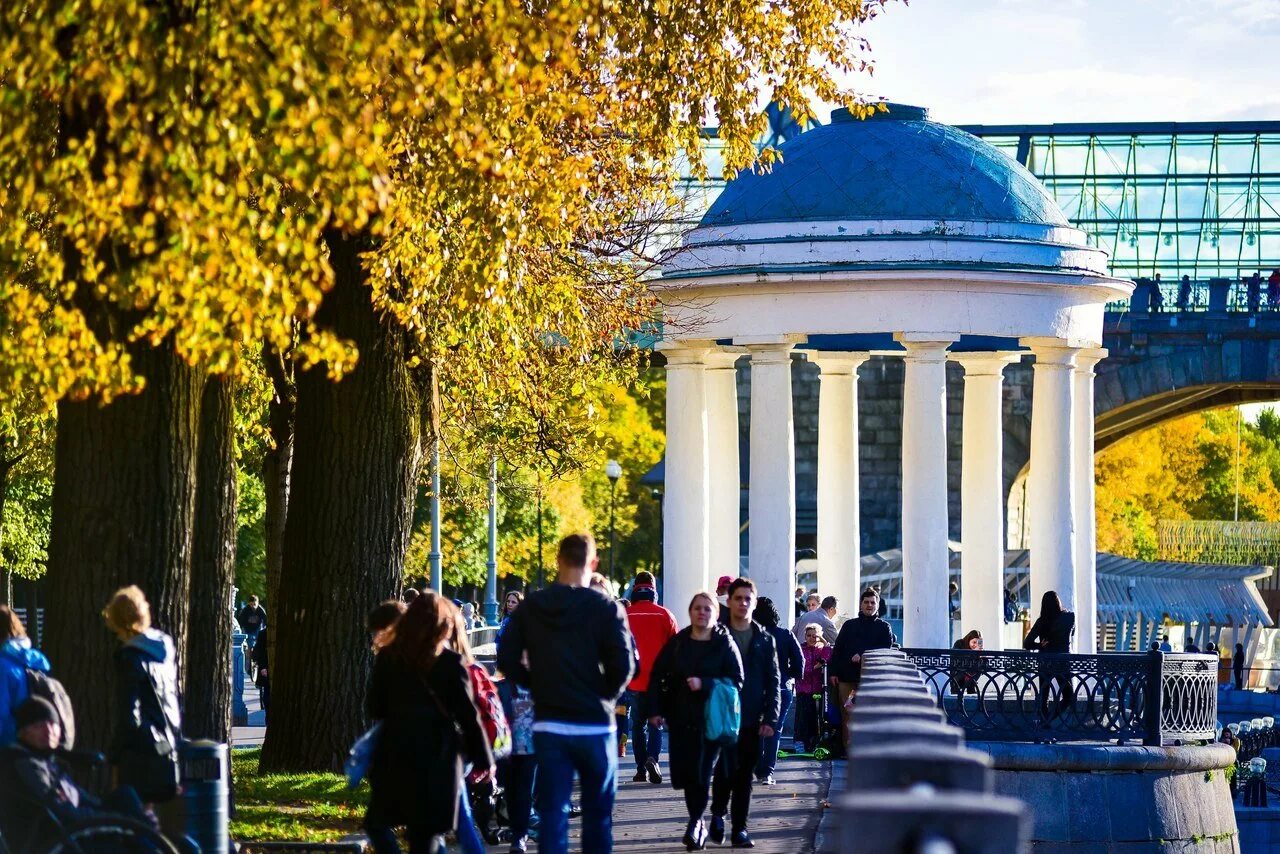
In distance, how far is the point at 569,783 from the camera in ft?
40.1

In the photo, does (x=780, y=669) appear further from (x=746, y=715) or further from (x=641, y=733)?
(x=746, y=715)

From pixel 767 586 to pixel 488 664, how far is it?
608cm

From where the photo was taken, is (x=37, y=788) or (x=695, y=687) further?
(x=695, y=687)

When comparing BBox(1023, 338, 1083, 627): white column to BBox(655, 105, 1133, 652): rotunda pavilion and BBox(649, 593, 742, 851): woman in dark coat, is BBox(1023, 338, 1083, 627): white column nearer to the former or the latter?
BBox(655, 105, 1133, 652): rotunda pavilion

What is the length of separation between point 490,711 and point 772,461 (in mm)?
19064

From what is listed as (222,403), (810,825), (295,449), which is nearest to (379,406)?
(295,449)

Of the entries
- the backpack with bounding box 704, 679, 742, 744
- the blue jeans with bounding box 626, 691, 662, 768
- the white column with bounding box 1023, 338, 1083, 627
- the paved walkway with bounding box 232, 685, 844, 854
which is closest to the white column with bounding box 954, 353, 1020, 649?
the white column with bounding box 1023, 338, 1083, 627

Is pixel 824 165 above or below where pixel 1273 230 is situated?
below

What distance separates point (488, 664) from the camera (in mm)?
26938

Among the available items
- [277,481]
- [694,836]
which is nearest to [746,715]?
[694,836]

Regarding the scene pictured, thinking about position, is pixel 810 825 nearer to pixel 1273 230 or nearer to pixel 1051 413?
pixel 1051 413

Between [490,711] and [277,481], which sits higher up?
[277,481]

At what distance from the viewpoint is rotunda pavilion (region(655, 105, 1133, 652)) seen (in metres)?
31.6

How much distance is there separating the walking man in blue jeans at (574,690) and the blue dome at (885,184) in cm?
1996
